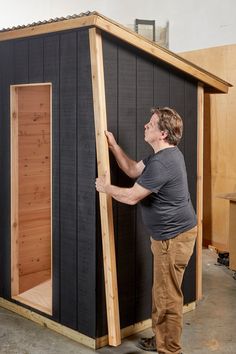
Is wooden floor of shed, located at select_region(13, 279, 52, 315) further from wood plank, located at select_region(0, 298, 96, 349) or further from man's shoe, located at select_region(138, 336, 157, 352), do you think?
man's shoe, located at select_region(138, 336, 157, 352)

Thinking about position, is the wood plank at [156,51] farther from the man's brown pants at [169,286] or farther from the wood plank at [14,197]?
the man's brown pants at [169,286]

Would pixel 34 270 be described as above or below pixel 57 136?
below

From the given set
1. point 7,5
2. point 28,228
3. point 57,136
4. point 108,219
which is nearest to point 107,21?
point 57,136

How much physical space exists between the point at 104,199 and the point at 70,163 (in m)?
0.42

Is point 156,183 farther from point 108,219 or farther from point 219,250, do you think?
point 219,250

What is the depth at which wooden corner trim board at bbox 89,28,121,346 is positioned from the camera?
10.7ft

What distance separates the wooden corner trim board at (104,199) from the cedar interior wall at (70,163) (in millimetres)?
88

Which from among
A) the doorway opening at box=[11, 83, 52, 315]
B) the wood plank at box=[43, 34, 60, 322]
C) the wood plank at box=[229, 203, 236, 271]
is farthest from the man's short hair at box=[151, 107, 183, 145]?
the wood plank at box=[229, 203, 236, 271]

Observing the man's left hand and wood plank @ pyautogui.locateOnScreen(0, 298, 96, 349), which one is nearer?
the man's left hand

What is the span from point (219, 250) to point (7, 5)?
172 inches

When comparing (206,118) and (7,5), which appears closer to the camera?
(206,118)

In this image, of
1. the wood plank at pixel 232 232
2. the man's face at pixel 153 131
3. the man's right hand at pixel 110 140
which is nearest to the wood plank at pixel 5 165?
the man's right hand at pixel 110 140

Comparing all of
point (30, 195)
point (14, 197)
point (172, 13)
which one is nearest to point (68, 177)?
point (14, 197)

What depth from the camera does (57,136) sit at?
3.63 metres
